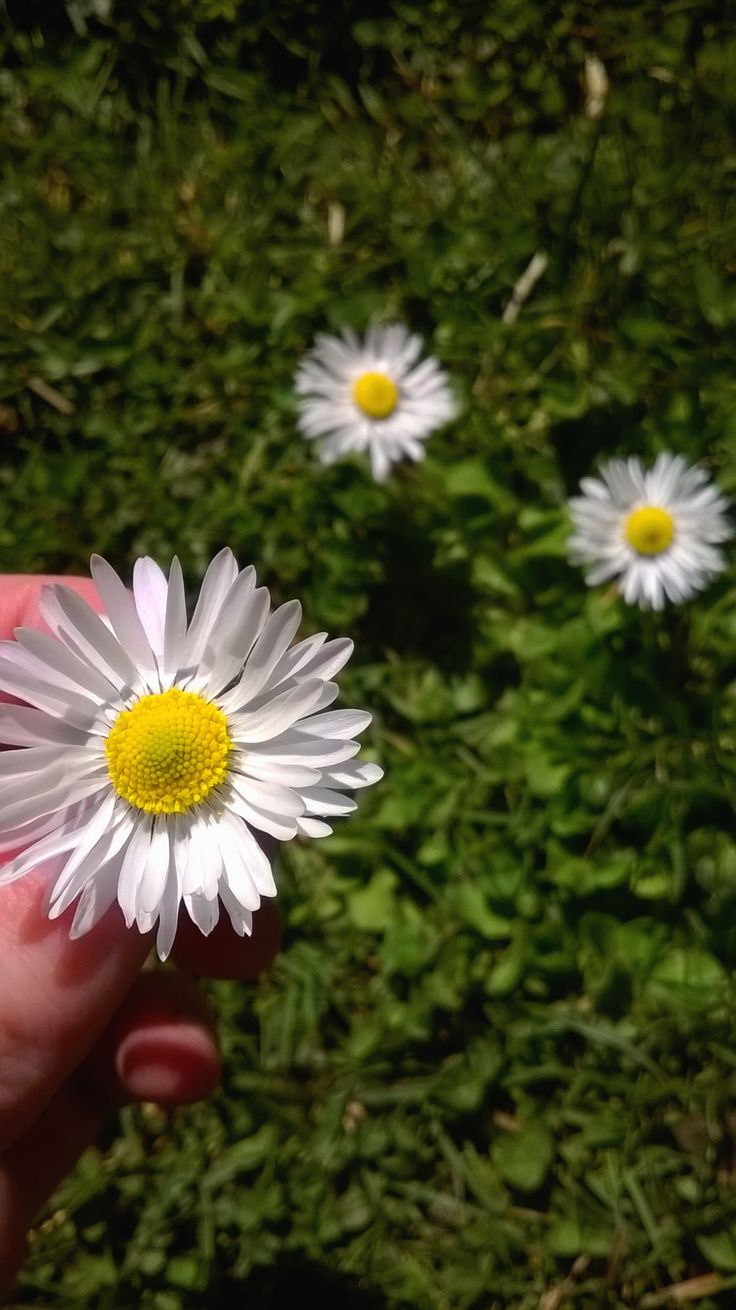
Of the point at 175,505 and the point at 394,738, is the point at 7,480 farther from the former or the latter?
the point at 394,738

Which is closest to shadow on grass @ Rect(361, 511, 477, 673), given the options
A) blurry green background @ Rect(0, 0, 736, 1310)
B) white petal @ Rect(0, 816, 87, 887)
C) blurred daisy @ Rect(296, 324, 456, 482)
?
blurry green background @ Rect(0, 0, 736, 1310)

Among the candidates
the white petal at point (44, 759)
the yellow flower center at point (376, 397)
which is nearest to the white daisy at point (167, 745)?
the white petal at point (44, 759)

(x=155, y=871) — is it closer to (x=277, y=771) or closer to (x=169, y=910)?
(x=169, y=910)

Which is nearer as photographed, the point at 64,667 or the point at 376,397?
the point at 64,667

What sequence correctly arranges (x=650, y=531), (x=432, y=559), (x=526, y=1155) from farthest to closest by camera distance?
1. (x=432, y=559)
2. (x=650, y=531)
3. (x=526, y=1155)

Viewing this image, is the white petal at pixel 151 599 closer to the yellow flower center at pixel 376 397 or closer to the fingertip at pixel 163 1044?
the fingertip at pixel 163 1044

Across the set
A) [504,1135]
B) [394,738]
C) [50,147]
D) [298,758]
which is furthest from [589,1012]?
[50,147]

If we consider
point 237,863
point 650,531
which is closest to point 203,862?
point 237,863
